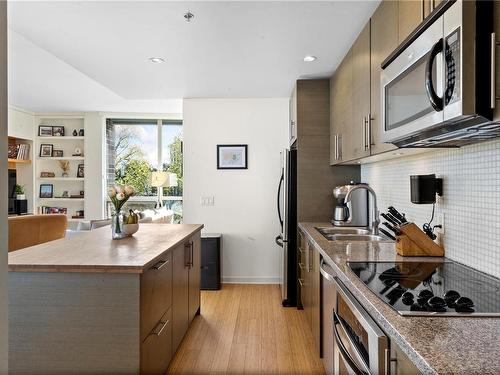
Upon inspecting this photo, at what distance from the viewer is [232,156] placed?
4.61 m

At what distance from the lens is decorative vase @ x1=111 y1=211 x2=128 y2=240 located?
2674 millimetres

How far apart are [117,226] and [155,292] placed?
87 centimetres

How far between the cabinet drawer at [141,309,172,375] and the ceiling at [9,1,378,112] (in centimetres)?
194

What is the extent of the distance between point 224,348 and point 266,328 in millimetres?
526

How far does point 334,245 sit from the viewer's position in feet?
7.32

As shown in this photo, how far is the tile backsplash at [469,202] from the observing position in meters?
1.50

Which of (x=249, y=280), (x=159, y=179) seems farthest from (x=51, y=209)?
(x=249, y=280)

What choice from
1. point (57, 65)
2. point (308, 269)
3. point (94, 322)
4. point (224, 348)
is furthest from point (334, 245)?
point (57, 65)

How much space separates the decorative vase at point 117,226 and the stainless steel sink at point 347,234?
157 cm

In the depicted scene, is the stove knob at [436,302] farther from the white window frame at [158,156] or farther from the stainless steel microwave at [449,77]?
the white window frame at [158,156]

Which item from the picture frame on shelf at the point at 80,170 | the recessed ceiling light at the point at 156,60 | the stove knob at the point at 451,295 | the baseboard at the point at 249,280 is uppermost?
the recessed ceiling light at the point at 156,60

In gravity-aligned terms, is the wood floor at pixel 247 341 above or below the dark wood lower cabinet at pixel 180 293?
below

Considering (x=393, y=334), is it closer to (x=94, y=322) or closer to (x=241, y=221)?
(x=94, y=322)

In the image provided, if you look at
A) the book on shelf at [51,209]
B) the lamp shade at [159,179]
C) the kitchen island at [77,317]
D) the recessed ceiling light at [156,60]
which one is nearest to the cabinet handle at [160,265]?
the kitchen island at [77,317]
